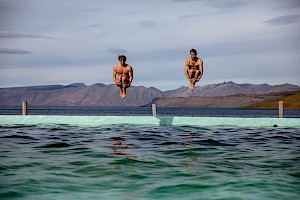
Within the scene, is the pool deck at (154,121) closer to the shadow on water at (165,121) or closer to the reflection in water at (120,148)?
the shadow on water at (165,121)

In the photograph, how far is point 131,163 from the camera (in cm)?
752

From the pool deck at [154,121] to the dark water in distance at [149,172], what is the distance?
28.6 feet

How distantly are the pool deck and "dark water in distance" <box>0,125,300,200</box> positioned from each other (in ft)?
28.6

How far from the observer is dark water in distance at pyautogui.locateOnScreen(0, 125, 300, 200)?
17.8 feet

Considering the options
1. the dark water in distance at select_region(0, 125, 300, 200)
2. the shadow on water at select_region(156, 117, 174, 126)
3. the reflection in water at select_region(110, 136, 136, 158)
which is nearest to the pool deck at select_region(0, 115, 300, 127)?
the shadow on water at select_region(156, 117, 174, 126)

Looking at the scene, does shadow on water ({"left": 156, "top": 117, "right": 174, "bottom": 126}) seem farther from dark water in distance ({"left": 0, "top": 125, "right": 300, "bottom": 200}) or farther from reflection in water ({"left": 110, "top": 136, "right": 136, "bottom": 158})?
dark water in distance ({"left": 0, "top": 125, "right": 300, "bottom": 200})

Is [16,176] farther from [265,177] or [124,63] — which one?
[124,63]

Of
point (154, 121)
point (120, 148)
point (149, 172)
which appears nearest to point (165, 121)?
point (154, 121)

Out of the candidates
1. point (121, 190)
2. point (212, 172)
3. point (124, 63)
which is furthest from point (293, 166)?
point (124, 63)

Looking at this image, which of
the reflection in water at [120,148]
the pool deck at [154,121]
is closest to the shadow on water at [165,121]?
the pool deck at [154,121]

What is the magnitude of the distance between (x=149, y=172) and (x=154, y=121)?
492 inches

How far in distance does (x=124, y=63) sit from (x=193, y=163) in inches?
434

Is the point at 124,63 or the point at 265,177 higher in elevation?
the point at 124,63

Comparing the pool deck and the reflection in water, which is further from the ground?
the pool deck
